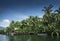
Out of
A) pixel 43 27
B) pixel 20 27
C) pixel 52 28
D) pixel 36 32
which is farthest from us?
pixel 20 27

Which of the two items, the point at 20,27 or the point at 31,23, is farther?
the point at 20,27

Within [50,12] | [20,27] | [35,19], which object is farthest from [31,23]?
[50,12]

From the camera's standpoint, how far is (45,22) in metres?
37.1

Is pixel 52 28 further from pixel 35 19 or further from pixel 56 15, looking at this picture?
pixel 35 19

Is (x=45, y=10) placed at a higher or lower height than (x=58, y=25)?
higher

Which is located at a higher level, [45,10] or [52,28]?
[45,10]

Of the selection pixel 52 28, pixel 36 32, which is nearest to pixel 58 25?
pixel 52 28

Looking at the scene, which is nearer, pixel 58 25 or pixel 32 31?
pixel 58 25

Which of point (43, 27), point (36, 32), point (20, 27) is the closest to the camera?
point (43, 27)

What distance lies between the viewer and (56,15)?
3541 cm

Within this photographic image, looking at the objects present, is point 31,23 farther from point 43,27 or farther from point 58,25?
point 58,25

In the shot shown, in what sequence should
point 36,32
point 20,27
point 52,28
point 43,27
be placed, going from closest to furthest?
point 52,28 → point 43,27 → point 36,32 → point 20,27

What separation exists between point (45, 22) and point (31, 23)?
725cm

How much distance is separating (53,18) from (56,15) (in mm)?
950
